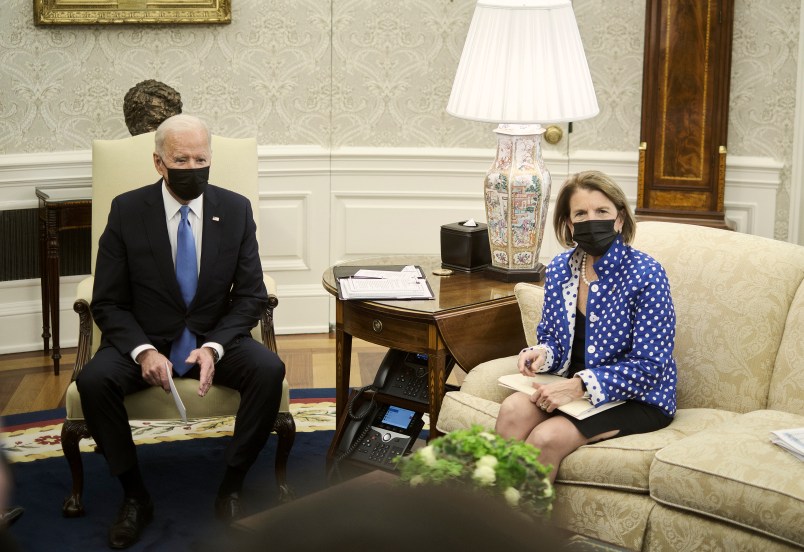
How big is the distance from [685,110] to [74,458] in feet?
10.2

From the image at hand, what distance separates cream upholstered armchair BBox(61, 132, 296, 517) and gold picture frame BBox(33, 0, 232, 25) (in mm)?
1315

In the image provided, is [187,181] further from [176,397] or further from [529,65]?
[529,65]

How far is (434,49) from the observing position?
16.8ft

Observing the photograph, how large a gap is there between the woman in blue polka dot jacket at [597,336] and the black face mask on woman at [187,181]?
1154mm

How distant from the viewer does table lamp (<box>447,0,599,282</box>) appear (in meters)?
3.30

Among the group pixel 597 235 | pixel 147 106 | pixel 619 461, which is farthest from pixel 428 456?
pixel 147 106

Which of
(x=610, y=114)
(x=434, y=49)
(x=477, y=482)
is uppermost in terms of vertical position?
(x=434, y=49)

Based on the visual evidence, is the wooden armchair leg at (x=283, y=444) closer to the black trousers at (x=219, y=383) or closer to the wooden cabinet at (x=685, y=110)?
the black trousers at (x=219, y=383)

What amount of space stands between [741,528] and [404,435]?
3.91 ft

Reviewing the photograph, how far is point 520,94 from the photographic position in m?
3.30

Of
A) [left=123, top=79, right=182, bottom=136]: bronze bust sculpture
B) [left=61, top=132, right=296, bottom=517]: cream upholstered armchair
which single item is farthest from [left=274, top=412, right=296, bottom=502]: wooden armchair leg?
[left=123, top=79, right=182, bottom=136]: bronze bust sculpture

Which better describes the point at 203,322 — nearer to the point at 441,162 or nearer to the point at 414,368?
the point at 414,368

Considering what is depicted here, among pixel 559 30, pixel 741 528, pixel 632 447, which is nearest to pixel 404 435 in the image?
pixel 632 447

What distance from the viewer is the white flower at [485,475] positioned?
1.86m
